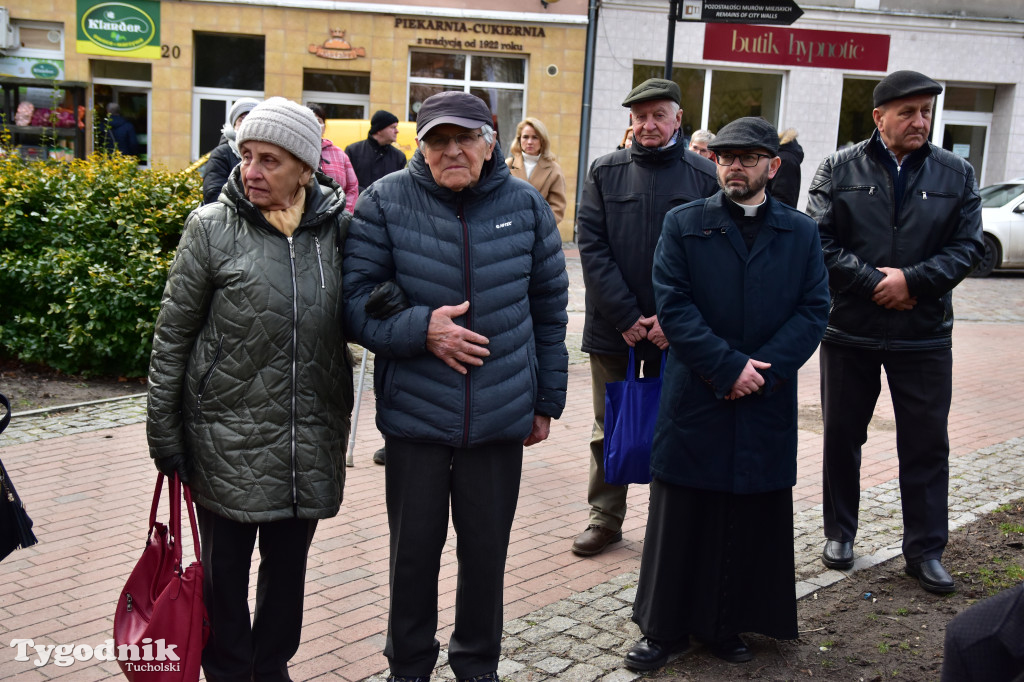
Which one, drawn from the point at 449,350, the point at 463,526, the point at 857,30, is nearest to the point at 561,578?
the point at 463,526

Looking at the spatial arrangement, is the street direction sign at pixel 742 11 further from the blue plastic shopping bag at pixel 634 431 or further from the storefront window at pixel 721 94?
the storefront window at pixel 721 94

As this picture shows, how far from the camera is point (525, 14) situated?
20.2m

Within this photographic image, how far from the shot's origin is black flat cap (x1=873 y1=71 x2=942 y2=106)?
15.4 ft

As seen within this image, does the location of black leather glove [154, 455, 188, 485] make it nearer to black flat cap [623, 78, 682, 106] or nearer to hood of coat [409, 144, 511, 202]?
hood of coat [409, 144, 511, 202]

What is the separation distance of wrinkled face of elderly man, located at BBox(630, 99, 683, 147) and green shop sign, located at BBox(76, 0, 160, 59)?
55.3ft

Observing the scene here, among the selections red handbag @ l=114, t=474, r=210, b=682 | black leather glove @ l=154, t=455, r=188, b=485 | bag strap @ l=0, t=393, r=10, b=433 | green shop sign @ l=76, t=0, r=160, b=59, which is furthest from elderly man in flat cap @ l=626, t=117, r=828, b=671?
green shop sign @ l=76, t=0, r=160, b=59

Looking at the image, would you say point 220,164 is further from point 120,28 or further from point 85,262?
point 120,28

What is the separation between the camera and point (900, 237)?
482 cm

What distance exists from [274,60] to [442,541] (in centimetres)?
1769

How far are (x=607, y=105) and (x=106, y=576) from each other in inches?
682

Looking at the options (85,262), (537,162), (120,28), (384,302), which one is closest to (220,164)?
(85,262)

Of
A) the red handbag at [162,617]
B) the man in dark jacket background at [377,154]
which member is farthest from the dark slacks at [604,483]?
the man in dark jacket background at [377,154]

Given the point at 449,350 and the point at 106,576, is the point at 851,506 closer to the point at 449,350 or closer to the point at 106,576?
the point at 449,350

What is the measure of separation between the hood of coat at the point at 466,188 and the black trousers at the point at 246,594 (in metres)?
1.19
